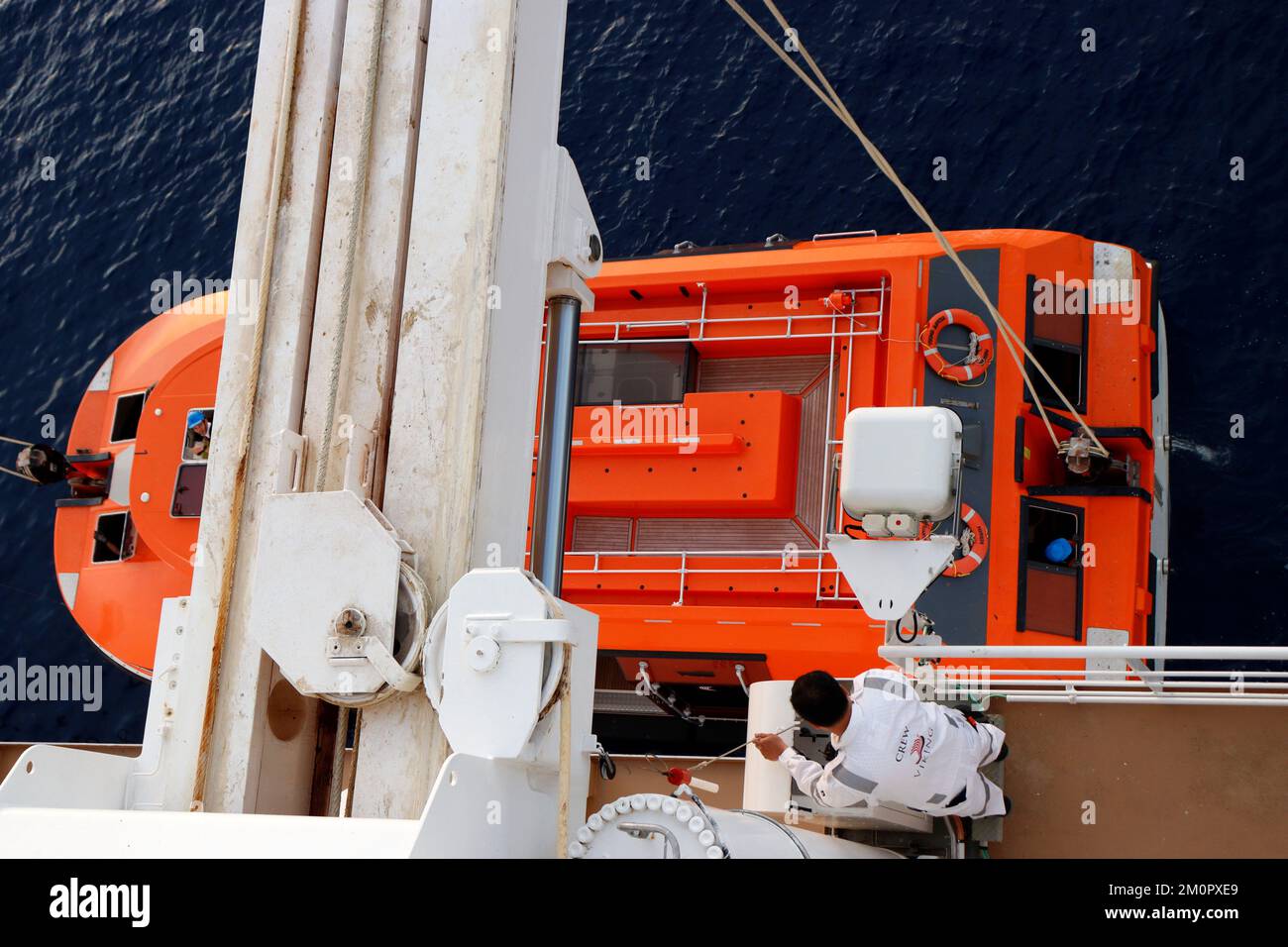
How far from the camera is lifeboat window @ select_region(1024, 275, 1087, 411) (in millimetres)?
7051

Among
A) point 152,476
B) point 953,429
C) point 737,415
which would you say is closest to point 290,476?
point 953,429

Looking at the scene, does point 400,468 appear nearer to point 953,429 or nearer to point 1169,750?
point 953,429

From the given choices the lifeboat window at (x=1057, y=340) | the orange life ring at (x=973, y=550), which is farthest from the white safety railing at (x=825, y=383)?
the lifeboat window at (x=1057, y=340)

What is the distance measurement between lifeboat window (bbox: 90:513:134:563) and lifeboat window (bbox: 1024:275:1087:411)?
5549 millimetres

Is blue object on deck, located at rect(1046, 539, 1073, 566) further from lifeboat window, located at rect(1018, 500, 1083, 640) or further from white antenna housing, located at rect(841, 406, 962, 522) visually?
white antenna housing, located at rect(841, 406, 962, 522)

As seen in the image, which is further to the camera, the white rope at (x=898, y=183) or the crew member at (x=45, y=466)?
the crew member at (x=45, y=466)

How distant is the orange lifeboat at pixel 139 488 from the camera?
26.1ft

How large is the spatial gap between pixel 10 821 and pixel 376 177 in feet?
5.08

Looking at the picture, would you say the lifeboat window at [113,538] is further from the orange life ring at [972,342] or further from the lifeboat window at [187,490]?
the orange life ring at [972,342]

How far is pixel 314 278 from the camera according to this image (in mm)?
2941

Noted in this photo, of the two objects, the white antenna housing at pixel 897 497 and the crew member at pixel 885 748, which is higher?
the white antenna housing at pixel 897 497

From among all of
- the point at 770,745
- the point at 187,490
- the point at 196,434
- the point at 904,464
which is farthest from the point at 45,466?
the point at 904,464

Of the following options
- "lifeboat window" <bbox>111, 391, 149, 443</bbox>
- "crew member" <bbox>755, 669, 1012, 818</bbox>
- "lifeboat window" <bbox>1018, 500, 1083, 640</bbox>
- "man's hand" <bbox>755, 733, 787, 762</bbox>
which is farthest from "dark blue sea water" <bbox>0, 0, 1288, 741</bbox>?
"man's hand" <bbox>755, 733, 787, 762</bbox>

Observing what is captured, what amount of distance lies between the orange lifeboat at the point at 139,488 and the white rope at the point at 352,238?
17.0 feet
